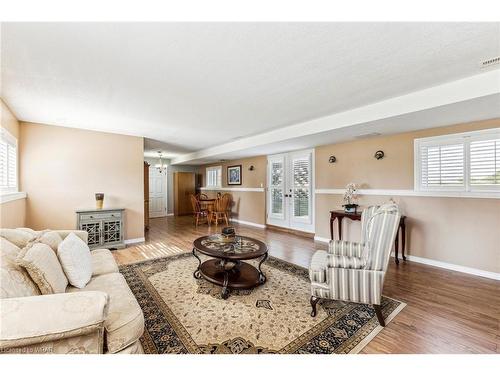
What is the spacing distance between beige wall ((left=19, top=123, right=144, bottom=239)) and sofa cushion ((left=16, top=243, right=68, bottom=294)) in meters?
2.93

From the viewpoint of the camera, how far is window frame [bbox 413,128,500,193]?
286cm

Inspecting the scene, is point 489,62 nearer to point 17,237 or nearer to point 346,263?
point 346,263

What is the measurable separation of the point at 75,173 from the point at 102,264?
274 centimetres

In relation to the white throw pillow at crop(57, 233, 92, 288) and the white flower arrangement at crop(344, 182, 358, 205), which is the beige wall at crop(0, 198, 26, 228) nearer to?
the white throw pillow at crop(57, 233, 92, 288)

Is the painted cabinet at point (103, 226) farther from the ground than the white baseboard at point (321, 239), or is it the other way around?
the painted cabinet at point (103, 226)

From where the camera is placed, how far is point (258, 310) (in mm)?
2057

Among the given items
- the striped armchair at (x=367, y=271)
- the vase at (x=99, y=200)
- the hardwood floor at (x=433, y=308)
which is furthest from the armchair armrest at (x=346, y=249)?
the vase at (x=99, y=200)

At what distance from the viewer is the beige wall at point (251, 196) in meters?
6.32

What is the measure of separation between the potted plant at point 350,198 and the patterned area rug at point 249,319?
181 centimetres

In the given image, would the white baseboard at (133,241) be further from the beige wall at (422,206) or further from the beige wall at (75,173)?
the beige wall at (422,206)

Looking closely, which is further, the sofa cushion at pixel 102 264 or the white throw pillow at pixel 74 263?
the sofa cushion at pixel 102 264

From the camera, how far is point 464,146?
3.05 meters

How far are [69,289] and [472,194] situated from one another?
4.67 m

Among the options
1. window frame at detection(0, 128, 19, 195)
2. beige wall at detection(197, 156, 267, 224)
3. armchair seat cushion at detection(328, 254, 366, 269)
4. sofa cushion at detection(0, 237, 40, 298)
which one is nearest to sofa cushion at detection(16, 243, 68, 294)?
sofa cushion at detection(0, 237, 40, 298)
